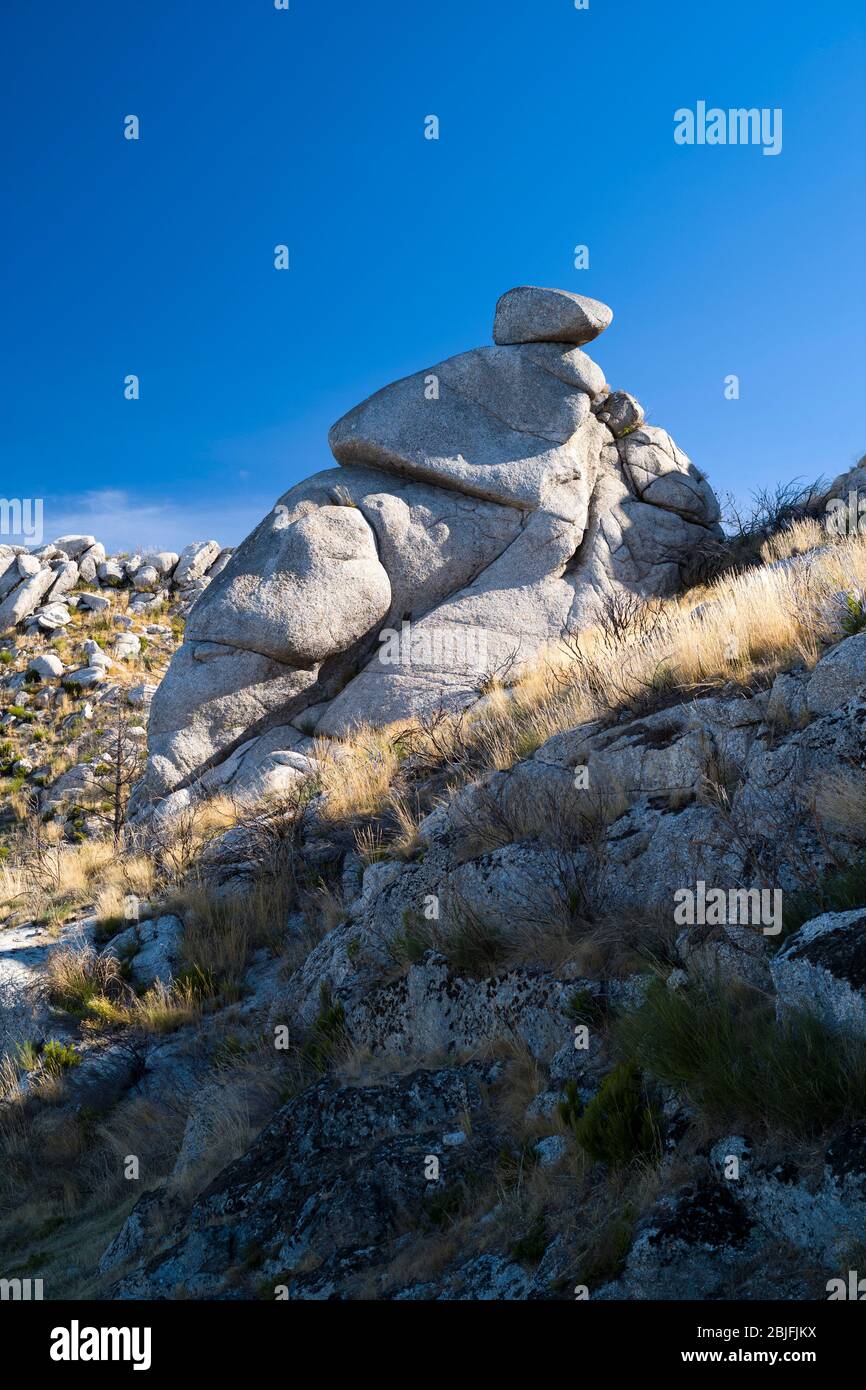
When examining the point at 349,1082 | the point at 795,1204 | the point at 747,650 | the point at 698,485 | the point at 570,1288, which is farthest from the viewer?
the point at 698,485

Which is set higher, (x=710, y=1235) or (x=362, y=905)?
(x=362, y=905)

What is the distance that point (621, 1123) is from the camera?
4098 millimetres

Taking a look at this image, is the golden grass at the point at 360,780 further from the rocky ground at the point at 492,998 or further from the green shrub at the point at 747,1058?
the green shrub at the point at 747,1058

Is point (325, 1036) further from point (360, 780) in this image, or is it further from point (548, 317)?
point (548, 317)

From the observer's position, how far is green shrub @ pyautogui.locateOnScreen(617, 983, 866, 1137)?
3.47 metres

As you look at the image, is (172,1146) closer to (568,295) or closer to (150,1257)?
(150,1257)

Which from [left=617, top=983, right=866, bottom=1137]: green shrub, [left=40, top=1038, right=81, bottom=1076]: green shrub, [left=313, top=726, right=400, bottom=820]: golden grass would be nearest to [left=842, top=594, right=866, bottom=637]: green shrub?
[left=617, top=983, right=866, bottom=1137]: green shrub

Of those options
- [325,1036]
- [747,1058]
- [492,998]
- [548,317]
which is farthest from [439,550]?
[747,1058]

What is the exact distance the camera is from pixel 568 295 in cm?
2056

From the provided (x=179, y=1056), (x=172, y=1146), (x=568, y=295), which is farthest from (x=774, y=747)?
(x=568, y=295)

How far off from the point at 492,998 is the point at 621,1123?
6.40 ft

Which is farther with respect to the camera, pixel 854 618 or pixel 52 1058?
pixel 52 1058

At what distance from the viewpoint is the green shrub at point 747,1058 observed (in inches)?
137

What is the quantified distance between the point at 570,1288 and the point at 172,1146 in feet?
16.3
